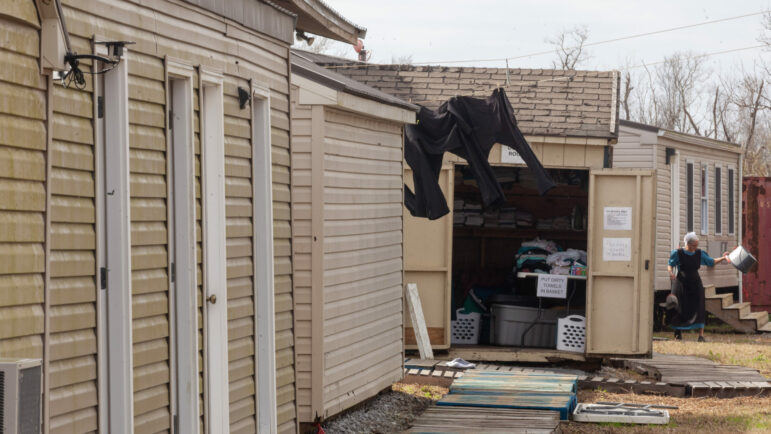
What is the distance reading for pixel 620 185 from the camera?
13.7m

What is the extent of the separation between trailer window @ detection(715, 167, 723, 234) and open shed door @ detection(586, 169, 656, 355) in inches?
396

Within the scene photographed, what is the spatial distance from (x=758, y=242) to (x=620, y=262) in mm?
10870

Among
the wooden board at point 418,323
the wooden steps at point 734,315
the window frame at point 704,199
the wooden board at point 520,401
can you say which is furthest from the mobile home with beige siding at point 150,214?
the window frame at point 704,199

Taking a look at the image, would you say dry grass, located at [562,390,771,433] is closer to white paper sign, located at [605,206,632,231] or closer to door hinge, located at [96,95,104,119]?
white paper sign, located at [605,206,632,231]

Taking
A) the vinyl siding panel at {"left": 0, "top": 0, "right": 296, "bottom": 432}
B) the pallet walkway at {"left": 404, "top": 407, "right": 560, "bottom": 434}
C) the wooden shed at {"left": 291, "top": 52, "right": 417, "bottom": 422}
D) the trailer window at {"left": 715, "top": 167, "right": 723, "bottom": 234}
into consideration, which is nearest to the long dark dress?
the trailer window at {"left": 715, "top": 167, "right": 723, "bottom": 234}

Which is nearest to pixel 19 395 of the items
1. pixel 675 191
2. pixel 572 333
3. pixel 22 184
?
pixel 22 184

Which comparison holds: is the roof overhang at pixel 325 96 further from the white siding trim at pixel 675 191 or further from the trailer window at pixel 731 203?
the trailer window at pixel 731 203

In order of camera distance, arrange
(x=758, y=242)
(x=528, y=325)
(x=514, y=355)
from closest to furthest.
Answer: (x=514, y=355), (x=528, y=325), (x=758, y=242)

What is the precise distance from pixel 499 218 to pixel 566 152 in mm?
3146

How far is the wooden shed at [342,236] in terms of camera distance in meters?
8.96

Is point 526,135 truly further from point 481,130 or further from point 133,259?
point 133,259

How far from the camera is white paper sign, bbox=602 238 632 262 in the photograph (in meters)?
13.7

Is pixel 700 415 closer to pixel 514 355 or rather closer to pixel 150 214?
pixel 514 355

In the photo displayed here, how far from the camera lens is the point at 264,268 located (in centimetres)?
744
